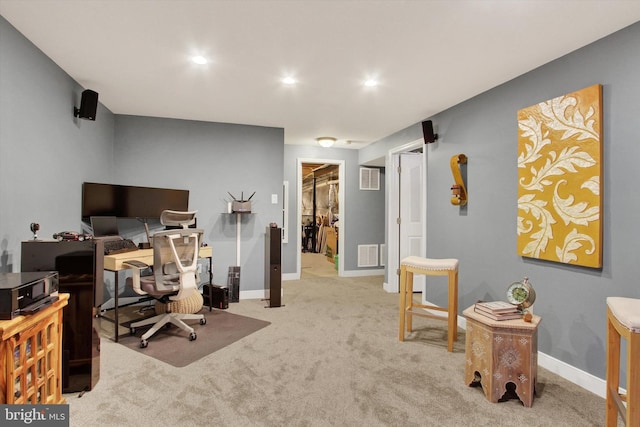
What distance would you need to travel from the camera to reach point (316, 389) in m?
2.19

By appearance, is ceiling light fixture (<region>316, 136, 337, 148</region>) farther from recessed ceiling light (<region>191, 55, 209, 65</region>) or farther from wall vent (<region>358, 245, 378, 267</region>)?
recessed ceiling light (<region>191, 55, 209, 65</region>)

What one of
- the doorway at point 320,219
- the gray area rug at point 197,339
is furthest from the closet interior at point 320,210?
the gray area rug at point 197,339

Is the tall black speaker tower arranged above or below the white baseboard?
above

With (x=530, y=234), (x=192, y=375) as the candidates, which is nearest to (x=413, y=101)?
(x=530, y=234)

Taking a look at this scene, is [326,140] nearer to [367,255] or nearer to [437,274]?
[367,255]

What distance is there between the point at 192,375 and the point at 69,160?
225cm

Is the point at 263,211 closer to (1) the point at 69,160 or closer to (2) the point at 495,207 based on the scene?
(1) the point at 69,160

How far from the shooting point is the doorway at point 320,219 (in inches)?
303

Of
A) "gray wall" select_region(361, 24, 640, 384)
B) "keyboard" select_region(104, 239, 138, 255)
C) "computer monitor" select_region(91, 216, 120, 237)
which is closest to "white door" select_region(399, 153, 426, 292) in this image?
"gray wall" select_region(361, 24, 640, 384)

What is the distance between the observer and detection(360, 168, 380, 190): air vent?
6.23 m

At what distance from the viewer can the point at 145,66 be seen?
8.97 ft

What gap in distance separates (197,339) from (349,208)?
3760 millimetres

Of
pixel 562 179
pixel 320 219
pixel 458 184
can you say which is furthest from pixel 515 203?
pixel 320 219

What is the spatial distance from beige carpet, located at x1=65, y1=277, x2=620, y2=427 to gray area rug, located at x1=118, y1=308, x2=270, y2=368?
0.10 m
